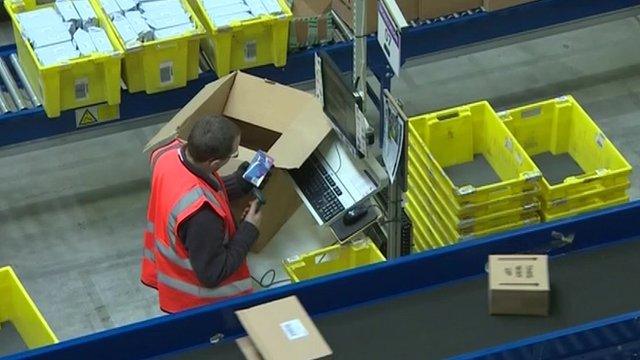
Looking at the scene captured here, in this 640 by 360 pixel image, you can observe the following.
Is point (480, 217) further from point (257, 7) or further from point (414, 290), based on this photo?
point (257, 7)

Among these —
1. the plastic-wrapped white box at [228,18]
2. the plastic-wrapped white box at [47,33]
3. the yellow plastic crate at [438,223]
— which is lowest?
the yellow plastic crate at [438,223]

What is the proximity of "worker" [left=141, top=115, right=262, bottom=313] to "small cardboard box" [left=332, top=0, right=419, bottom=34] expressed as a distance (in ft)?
6.79

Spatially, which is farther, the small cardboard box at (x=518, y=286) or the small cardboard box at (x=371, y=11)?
the small cardboard box at (x=371, y=11)

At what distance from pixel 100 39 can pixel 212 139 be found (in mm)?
1955

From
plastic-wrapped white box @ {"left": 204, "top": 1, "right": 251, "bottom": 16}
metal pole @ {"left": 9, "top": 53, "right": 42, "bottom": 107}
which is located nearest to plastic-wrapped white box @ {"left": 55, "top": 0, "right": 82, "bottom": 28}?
metal pole @ {"left": 9, "top": 53, "right": 42, "bottom": 107}

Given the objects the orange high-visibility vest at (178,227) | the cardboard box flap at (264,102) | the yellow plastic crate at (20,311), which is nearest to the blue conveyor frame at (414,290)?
the orange high-visibility vest at (178,227)

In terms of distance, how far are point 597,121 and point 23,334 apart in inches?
161

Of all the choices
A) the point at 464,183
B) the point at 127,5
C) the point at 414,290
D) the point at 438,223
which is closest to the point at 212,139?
the point at 414,290

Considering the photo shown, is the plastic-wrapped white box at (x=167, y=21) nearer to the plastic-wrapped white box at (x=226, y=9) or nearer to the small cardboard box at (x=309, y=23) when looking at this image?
the plastic-wrapped white box at (x=226, y=9)

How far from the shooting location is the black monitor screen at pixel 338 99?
19.9ft

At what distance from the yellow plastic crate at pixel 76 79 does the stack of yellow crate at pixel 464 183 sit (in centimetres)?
167

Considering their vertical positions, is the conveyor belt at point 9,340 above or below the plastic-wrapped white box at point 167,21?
below

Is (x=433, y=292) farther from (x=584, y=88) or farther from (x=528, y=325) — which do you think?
(x=584, y=88)

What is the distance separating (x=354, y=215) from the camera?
6.23 m
